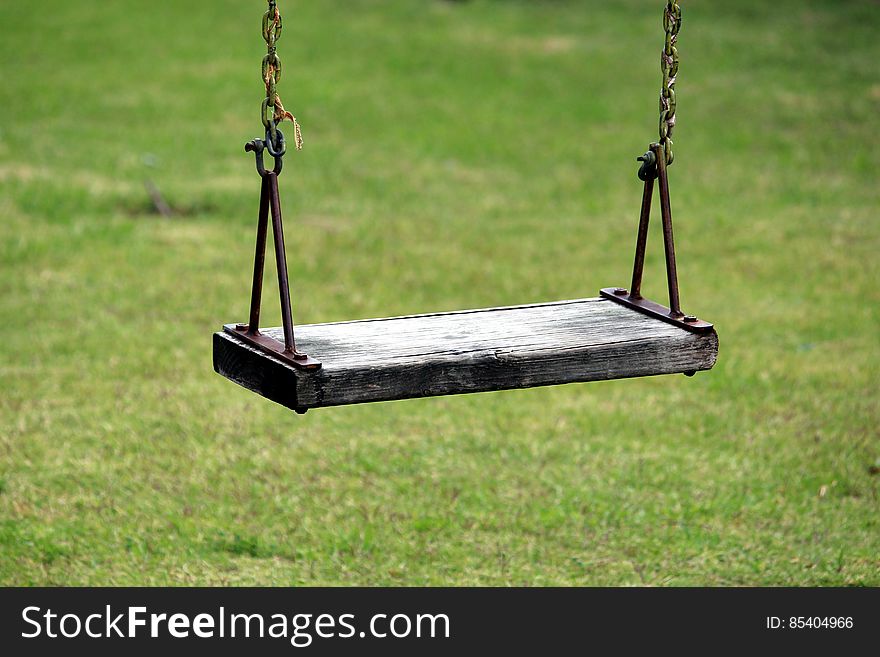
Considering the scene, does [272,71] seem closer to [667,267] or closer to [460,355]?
[460,355]

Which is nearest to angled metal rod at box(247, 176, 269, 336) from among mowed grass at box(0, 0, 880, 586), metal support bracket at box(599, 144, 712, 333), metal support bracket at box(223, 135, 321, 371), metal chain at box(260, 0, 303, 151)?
metal support bracket at box(223, 135, 321, 371)

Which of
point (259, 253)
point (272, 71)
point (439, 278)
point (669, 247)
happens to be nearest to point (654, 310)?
point (669, 247)

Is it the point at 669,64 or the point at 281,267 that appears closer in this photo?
the point at 281,267

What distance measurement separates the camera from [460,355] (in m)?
3.12

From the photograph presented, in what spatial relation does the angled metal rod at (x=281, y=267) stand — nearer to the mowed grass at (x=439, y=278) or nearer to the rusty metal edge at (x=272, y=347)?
the rusty metal edge at (x=272, y=347)

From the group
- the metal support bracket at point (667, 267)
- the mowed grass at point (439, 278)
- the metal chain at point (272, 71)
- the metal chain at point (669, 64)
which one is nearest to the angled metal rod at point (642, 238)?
the metal support bracket at point (667, 267)

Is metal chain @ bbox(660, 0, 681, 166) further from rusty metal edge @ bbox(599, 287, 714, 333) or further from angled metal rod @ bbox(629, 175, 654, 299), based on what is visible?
rusty metal edge @ bbox(599, 287, 714, 333)

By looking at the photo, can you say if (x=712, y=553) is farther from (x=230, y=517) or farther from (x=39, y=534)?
(x=39, y=534)

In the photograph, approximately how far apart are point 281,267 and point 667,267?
1.04 m

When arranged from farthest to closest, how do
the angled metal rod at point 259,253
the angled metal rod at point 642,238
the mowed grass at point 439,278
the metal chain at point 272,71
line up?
the mowed grass at point 439,278 < the angled metal rod at point 642,238 < the angled metal rod at point 259,253 < the metal chain at point 272,71

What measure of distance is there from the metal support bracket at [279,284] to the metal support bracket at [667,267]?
1021 mm

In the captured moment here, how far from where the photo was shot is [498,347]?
3197 mm

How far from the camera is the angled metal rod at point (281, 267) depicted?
3.01 metres

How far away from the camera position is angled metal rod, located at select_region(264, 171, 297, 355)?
3006 millimetres
